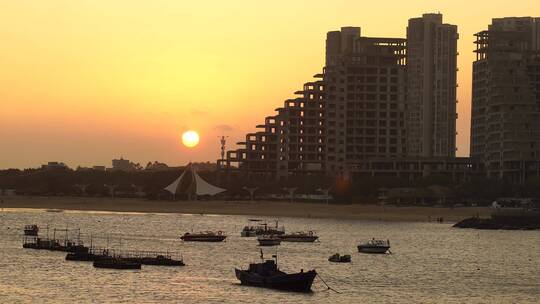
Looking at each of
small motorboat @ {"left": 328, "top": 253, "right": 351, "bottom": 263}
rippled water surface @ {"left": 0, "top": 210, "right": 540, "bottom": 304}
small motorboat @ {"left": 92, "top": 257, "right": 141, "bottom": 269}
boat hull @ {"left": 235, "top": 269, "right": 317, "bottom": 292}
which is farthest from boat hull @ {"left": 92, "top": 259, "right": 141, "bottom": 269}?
small motorboat @ {"left": 328, "top": 253, "right": 351, "bottom": 263}

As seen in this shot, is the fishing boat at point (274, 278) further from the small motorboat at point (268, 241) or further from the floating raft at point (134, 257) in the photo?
the small motorboat at point (268, 241)

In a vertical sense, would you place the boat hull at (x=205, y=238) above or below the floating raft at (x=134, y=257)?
above

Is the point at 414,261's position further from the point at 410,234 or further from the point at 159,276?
the point at 410,234

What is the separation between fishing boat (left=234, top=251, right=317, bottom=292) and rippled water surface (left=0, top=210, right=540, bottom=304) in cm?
101

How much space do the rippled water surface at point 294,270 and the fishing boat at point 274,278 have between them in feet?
3.33

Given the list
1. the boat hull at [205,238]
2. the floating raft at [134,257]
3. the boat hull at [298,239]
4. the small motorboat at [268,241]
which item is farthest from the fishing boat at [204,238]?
the floating raft at [134,257]

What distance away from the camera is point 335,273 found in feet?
370

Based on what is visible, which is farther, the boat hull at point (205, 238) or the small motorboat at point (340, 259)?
the boat hull at point (205, 238)

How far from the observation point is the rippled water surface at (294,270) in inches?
3625

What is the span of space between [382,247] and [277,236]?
2181 centimetres

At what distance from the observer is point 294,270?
115 metres

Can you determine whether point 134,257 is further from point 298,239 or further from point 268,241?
point 298,239

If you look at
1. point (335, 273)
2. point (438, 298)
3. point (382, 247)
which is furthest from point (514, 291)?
point (382, 247)

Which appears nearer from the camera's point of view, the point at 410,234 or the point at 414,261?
the point at 414,261
